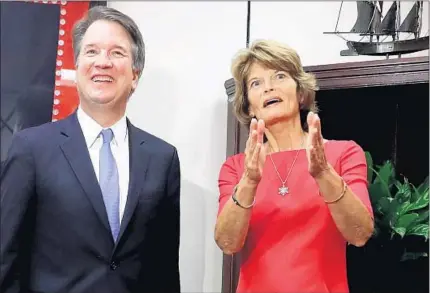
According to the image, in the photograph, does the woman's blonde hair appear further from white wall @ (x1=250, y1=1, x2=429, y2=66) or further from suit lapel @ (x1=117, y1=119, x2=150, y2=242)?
white wall @ (x1=250, y1=1, x2=429, y2=66)

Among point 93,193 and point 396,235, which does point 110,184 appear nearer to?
point 93,193

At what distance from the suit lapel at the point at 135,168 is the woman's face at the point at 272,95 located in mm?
244

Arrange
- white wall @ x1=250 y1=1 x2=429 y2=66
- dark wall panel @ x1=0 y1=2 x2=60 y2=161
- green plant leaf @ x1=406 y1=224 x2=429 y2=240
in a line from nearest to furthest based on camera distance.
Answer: green plant leaf @ x1=406 y1=224 x2=429 y2=240
dark wall panel @ x1=0 y1=2 x2=60 y2=161
white wall @ x1=250 y1=1 x2=429 y2=66

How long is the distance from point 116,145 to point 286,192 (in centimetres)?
35

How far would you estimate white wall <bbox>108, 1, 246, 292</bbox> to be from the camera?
5.27ft

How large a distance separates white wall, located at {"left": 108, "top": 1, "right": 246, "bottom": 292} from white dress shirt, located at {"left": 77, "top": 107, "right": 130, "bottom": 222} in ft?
1.24

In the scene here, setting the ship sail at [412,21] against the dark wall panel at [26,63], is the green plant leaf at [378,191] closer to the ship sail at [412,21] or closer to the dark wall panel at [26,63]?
the ship sail at [412,21]

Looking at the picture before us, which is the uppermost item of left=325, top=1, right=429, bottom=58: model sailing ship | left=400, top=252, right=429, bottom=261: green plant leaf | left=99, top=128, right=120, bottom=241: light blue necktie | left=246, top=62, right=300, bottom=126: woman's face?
left=325, top=1, right=429, bottom=58: model sailing ship

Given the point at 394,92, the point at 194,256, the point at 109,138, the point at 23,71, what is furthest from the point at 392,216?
the point at 23,71

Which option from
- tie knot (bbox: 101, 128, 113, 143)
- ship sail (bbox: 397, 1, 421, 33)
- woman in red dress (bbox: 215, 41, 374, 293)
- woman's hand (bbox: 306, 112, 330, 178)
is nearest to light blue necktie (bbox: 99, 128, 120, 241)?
tie knot (bbox: 101, 128, 113, 143)

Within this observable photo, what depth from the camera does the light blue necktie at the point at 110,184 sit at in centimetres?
117

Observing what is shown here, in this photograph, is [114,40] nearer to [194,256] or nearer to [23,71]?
[23,71]

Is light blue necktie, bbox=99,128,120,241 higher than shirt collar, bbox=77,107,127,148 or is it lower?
lower

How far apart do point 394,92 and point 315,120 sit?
20.5 inches
